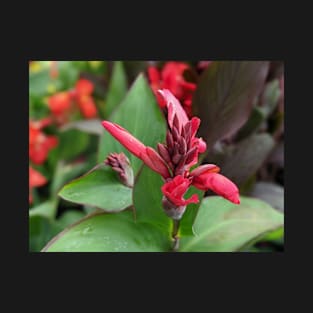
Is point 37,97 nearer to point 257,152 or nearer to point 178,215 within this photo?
point 257,152

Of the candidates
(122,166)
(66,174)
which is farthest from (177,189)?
(66,174)

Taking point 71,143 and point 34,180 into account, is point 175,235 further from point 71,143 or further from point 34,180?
point 71,143

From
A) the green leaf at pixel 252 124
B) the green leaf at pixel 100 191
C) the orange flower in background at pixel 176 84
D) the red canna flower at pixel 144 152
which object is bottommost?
the green leaf at pixel 100 191

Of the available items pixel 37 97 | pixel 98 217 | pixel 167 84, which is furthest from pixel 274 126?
pixel 37 97

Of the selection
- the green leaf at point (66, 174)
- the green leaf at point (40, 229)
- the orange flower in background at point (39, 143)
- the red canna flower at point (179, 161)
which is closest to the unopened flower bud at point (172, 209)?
the red canna flower at point (179, 161)

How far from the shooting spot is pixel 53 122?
5.34 ft

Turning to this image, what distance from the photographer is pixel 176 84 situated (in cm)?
113

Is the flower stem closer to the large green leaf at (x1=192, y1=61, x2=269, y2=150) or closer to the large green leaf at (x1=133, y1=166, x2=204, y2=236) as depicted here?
the large green leaf at (x1=133, y1=166, x2=204, y2=236)

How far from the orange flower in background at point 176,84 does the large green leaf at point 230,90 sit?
38 millimetres

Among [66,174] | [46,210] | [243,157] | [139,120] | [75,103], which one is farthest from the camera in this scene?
[75,103]

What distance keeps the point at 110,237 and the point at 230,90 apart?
14.6 inches

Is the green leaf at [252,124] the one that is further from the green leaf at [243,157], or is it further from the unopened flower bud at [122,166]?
the unopened flower bud at [122,166]

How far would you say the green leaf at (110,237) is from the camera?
0.81m

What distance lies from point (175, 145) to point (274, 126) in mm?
693
